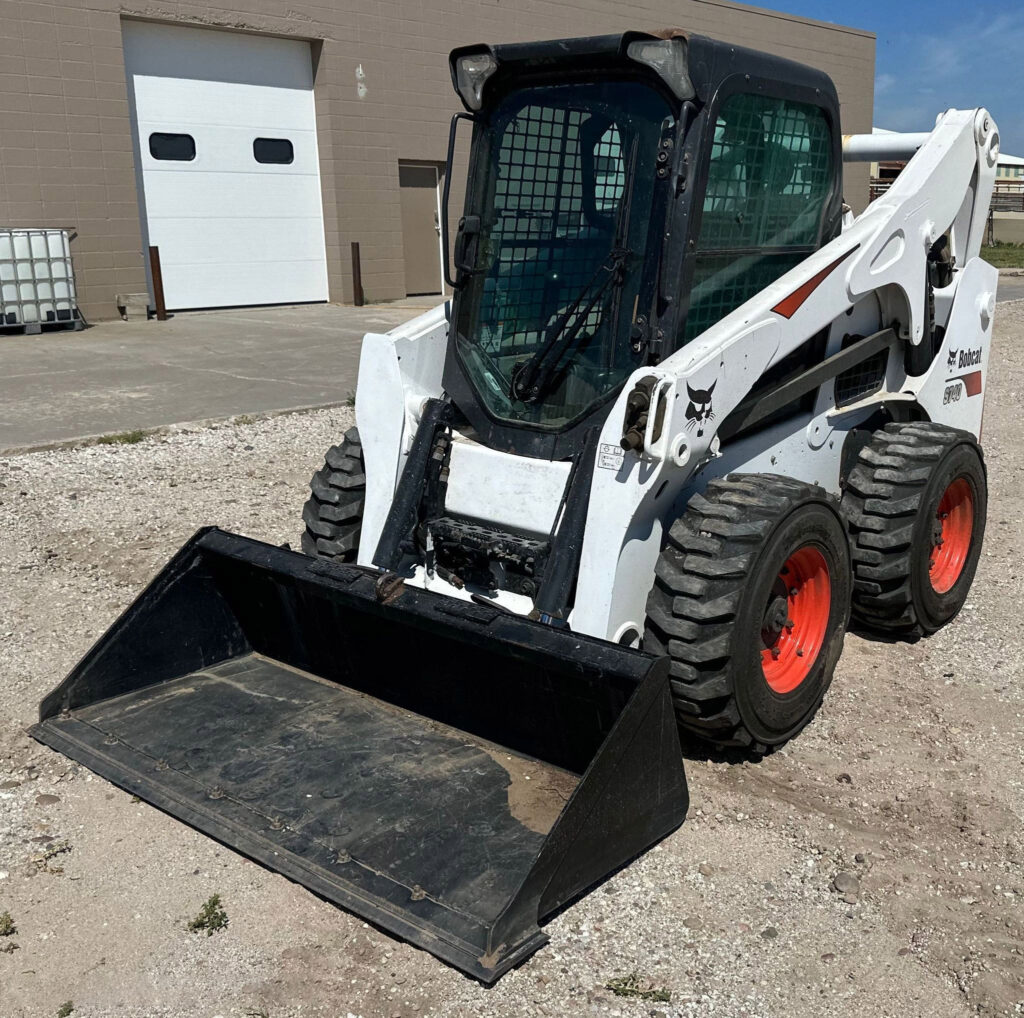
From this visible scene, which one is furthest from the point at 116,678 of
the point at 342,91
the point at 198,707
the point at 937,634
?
the point at 342,91

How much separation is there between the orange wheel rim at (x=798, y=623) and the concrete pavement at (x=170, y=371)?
5751mm

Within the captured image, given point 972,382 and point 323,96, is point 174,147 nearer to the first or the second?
point 323,96

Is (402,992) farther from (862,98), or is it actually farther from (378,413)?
(862,98)

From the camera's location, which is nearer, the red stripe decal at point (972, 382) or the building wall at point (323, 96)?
the red stripe decal at point (972, 382)

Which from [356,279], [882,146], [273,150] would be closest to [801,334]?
[882,146]

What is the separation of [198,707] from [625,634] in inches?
64.0

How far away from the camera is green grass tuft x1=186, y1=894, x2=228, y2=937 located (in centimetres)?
316

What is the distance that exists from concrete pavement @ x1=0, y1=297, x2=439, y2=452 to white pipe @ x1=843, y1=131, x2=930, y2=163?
5.15m

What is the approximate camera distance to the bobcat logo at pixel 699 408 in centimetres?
373

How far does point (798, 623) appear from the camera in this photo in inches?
168

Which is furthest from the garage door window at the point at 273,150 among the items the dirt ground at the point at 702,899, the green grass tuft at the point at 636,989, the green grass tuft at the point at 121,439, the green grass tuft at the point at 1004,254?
the green grass tuft at the point at 1004,254

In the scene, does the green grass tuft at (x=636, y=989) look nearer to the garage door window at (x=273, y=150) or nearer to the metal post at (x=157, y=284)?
the metal post at (x=157, y=284)

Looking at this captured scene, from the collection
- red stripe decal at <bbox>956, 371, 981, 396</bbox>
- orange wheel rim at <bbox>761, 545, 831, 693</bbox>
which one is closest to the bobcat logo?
orange wheel rim at <bbox>761, 545, 831, 693</bbox>

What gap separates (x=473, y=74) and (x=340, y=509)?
177cm
